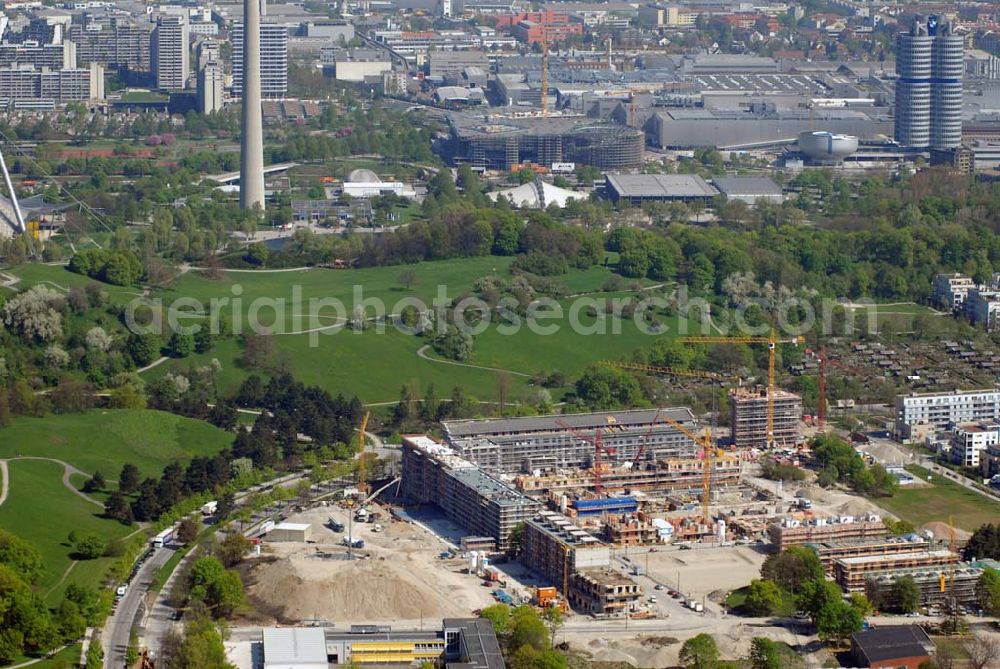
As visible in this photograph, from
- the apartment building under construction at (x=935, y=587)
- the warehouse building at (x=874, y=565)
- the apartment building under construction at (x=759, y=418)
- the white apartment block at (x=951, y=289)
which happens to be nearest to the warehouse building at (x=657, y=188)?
the white apartment block at (x=951, y=289)

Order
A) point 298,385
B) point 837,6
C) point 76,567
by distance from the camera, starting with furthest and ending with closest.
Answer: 1. point 837,6
2. point 298,385
3. point 76,567

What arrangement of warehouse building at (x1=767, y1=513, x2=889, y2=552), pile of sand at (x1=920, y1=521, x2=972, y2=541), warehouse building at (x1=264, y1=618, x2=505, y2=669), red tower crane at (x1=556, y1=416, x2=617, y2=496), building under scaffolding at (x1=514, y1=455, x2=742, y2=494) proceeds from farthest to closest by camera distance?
red tower crane at (x1=556, y1=416, x2=617, y2=496) < building under scaffolding at (x1=514, y1=455, x2=742, y2=494) < pile of sand at (x1=920, y1=521, x2=972, y2=541) < warehouse building at (x1=767, y1=513, x2=889, y2=552) < warehouse building at (x1=264, y1=618, x2=505, y2=669)

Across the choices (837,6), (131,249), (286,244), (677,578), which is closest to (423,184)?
(286,244)

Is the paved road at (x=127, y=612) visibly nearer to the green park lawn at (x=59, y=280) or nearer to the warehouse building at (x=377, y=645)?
the warehouse building at (x=377, y=645)

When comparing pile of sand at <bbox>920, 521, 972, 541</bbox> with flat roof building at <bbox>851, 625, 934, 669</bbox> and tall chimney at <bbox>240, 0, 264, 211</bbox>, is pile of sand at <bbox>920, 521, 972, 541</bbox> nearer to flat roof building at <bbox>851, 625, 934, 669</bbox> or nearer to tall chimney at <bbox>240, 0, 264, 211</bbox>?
flat roof building at <bbox>851, 625, 934, 669</bbox>

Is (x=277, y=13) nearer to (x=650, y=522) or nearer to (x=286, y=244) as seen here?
(x=286, y=244)

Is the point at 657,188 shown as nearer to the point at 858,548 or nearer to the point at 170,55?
the point at 170,55

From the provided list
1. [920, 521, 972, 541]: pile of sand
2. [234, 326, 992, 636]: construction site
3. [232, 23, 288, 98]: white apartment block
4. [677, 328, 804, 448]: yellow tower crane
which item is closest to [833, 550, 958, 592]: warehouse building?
[234, 326, 992, 636]: construction site
